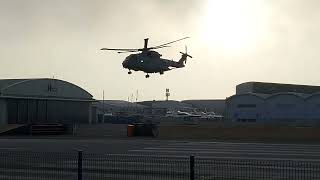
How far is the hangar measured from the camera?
2802 inches

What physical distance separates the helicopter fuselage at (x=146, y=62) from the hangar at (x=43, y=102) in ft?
52.1

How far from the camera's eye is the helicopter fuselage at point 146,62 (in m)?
59.0

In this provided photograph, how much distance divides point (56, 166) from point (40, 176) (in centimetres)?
280

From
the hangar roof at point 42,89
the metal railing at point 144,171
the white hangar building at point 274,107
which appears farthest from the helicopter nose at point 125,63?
the metal railing at point 144,171

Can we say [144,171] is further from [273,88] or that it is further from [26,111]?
[273,88]

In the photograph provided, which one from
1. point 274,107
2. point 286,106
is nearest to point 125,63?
point 286,106

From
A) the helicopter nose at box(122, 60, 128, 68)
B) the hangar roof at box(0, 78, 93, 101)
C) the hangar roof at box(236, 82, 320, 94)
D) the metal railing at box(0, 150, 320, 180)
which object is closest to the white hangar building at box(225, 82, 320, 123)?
the hangar roof at box(0, 78, 93, 101)

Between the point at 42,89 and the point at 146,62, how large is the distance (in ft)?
73.5

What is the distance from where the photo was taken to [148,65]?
59188 millimetres

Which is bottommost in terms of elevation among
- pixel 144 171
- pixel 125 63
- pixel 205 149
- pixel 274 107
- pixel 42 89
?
pixel 205 149

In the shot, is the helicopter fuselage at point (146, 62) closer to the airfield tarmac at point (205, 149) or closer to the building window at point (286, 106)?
the airfield tarmac at point (205, 149)

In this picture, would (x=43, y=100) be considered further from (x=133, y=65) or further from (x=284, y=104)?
(x=284, y=104)

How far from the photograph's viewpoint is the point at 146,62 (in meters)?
59.0

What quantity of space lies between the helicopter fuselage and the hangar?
1589cm
